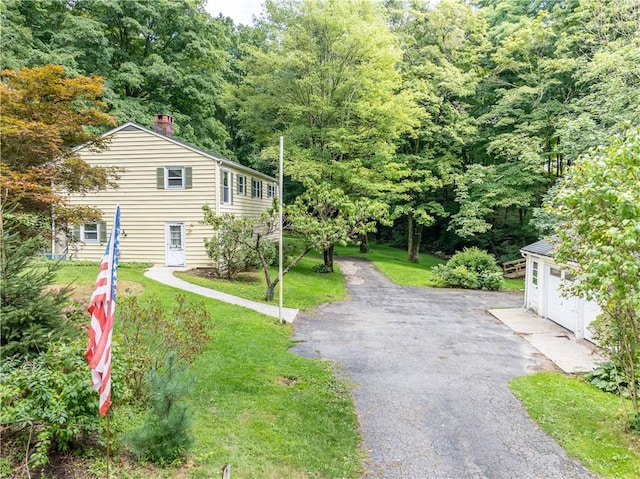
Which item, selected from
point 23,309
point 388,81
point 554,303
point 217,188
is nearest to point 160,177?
point 217,188

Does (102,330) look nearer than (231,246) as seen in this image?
Yes

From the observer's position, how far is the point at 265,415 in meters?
6.04

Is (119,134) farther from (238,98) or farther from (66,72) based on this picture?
(238,98)

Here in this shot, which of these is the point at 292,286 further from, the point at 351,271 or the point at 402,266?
the point at 402,266

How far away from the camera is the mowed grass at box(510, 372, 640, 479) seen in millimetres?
5258

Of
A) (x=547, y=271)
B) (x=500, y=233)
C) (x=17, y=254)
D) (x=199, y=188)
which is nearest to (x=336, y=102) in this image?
(x=199, y=188)

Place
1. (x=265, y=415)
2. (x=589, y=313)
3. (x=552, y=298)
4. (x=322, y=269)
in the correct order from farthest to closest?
(x=322, y=269)
(x=552, y=298)
(x=589, y=313)
(x=265, y=415)

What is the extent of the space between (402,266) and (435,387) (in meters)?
17.9

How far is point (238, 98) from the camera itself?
23.9 m

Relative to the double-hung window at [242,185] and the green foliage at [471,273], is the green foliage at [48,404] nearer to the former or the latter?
the double-hung window at [242,185]

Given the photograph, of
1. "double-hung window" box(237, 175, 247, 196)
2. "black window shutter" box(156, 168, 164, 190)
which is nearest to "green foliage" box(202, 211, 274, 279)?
"black window shutter" box(156, 168, 164, 190)

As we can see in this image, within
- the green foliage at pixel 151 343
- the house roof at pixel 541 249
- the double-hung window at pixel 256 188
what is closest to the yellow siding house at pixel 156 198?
the double-hung window at pixel 256 188

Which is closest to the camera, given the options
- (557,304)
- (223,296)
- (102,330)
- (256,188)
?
(102,330)

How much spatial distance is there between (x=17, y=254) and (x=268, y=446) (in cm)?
388
